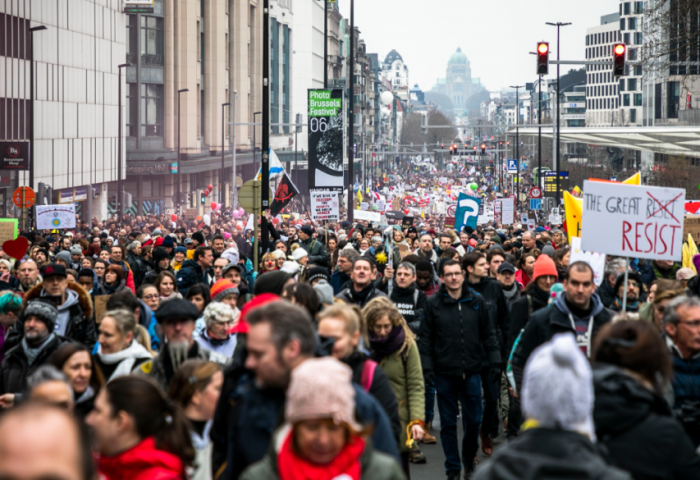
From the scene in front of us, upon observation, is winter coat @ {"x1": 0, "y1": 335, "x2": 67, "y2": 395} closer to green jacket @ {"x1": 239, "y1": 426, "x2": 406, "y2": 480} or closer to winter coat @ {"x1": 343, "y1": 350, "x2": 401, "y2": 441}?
winter coat @ {"x1": 343, "y1": 350, "x2": 401, "y2": 441}

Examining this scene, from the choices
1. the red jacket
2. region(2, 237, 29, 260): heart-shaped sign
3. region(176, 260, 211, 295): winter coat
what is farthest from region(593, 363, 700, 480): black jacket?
region(2, 237, 29, 260): heart-shaped sign

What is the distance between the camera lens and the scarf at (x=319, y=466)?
3.29m

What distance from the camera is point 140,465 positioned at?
3.76 metres

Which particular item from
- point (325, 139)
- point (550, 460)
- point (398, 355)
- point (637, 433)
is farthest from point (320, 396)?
point (325, 139)

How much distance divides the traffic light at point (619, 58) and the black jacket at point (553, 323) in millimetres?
14707

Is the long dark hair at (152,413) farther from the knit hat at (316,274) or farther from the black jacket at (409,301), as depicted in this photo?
the black jacket at (409,301)

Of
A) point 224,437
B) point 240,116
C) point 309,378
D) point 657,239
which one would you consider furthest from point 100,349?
point 240,116

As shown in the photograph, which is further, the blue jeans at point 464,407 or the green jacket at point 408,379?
the blue jeans at point 464,407

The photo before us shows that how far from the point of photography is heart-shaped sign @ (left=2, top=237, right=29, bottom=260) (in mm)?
15289

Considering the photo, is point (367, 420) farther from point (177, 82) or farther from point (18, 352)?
point (177, 82)

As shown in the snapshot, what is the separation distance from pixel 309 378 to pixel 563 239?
15829 millimetres

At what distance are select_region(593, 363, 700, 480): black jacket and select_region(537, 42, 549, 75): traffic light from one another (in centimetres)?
1784

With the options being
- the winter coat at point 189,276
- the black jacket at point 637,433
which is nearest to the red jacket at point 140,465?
the black jacket at point 637,433

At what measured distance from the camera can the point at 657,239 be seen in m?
8.22
